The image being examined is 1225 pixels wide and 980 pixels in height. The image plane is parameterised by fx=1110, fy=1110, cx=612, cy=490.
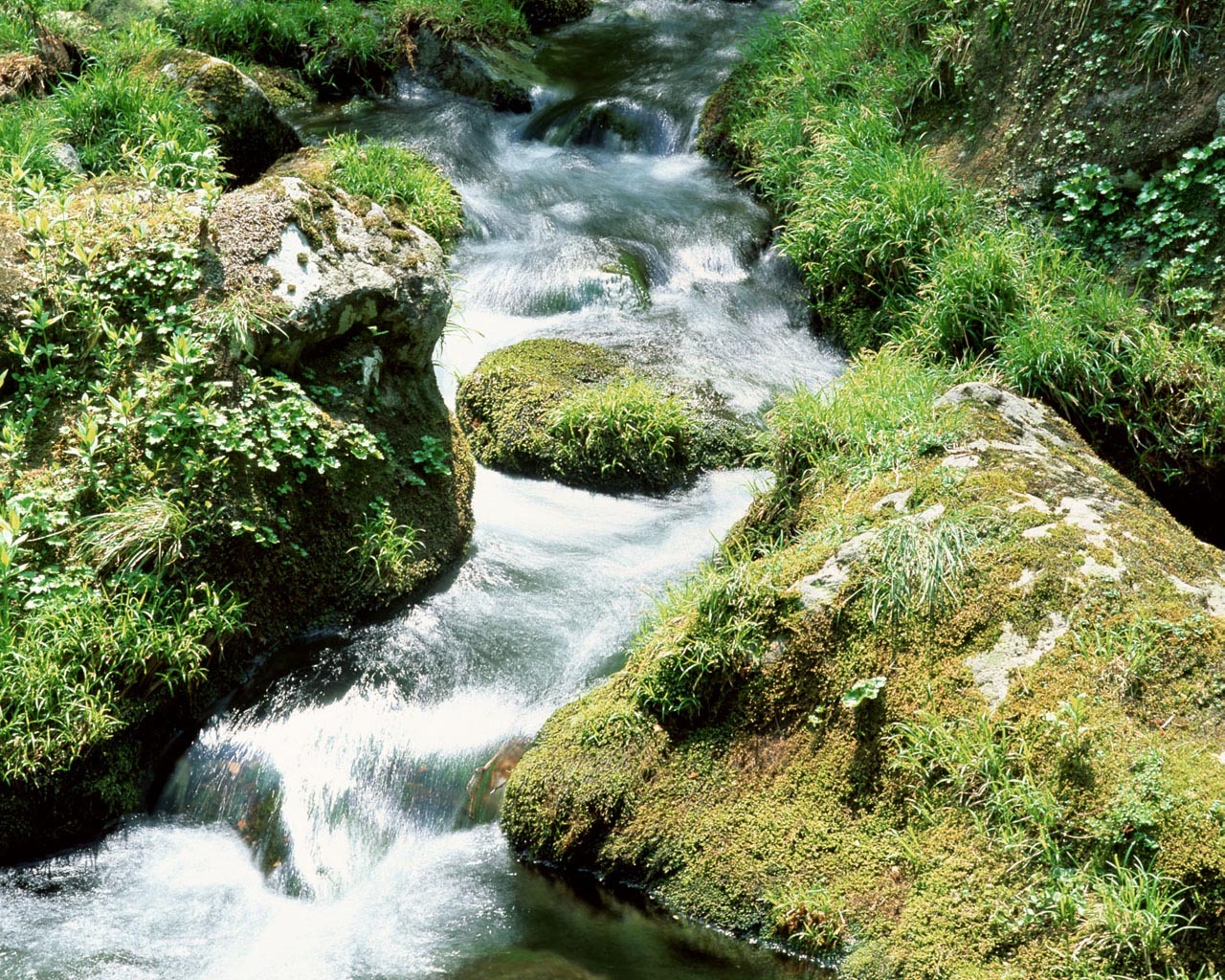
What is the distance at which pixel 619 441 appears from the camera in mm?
6535

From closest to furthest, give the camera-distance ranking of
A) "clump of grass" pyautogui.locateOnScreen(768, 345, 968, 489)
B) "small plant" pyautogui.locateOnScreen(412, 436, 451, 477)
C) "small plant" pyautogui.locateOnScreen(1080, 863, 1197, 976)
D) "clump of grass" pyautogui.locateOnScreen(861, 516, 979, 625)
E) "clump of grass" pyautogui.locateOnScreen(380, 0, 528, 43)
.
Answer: "small plant" pyautogui.locateOnScreen(1080, 863, 1197, 976) < "clump of grass" pyautogui.locateOnScreen(861, 516, 979, 625) < "clump of grass" pyautogui.locateOnScreen(768, 345, 968, 489) < "small plant" pyautogui.locateOnScreen(412, 436, 451, 477) < "clump of grass" pyautogui.locateOnScreen(380, 0, 528, 43)

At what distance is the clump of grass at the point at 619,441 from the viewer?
654 cm

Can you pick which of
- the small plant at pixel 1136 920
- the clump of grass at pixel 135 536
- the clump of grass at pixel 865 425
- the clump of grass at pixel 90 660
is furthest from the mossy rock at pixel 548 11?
the small plant at pixel 1136 920

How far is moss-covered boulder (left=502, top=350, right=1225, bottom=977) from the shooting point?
338cm

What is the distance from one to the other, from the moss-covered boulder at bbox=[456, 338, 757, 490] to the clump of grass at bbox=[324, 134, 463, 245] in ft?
6.39

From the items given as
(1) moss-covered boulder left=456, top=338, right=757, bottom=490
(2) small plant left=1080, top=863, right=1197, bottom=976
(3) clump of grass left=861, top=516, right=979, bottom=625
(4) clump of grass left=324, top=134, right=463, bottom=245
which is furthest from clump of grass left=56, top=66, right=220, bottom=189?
(2) small plant left=1080, top=863, right=1197, bottom=976

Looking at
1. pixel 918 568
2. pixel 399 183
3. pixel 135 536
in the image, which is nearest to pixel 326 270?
pixel 135 536

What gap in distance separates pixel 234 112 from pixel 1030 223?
242 inches

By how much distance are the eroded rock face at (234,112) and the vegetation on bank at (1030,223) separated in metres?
4.04

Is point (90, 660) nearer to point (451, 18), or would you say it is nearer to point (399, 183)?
point (399, 183)

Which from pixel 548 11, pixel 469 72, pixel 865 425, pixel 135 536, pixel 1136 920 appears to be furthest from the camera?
pixel 548 11

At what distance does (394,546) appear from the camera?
5570 millimetres

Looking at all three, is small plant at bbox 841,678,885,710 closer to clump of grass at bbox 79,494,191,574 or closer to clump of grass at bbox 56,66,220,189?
clump of grass at bbox 79,494,191,574

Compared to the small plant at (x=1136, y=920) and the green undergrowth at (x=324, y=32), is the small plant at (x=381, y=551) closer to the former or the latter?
the small plant at (x=1136, y=920)
